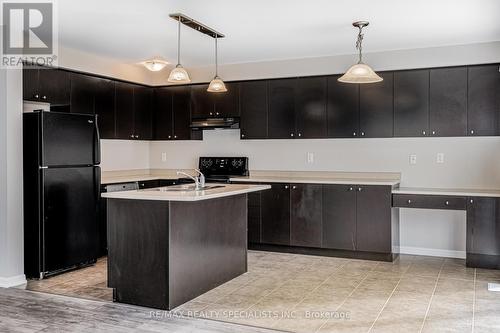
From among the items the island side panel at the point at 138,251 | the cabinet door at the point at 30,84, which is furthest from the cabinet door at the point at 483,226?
the cabinet door at the point at 30,84

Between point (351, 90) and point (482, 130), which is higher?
point (351, 90)

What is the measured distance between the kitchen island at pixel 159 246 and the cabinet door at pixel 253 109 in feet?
7.33

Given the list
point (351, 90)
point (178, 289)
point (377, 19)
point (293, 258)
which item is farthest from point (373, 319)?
point (351, 90)

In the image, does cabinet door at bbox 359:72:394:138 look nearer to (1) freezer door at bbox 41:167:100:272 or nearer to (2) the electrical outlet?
(2) the electrical outlet

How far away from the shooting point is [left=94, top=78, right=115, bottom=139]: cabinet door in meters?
5.97

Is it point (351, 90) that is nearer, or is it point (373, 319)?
point (373, 319)

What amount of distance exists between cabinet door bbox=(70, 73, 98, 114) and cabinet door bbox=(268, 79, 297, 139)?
2195 mm

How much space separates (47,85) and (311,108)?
3.05 meters

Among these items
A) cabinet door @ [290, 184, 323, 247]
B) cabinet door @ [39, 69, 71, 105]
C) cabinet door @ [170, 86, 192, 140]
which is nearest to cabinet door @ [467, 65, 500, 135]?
cabinet door @ [290, 184, 323, 247]

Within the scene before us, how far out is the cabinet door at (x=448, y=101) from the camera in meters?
5.35

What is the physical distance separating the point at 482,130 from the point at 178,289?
3.65 metres

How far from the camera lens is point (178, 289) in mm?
3812

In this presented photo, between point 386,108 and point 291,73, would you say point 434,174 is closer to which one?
point 386,108

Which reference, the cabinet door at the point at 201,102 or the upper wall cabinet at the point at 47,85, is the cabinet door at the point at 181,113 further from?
the upper wall cabinet at the point at 47,85
